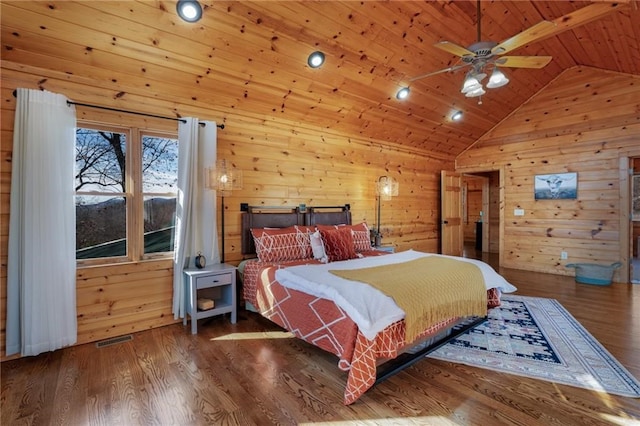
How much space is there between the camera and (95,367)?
2457 mm

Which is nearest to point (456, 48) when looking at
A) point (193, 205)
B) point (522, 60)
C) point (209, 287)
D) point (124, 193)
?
point (522, 60)

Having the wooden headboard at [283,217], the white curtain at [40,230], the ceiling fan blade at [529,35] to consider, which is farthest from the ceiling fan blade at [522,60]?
the white curtain at [40,230]

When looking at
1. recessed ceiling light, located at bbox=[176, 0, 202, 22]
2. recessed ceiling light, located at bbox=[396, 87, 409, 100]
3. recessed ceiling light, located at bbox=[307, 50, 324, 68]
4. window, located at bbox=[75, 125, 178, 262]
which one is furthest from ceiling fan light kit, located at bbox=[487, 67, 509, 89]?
window, located at bbox=[75, 125, 178, 262]

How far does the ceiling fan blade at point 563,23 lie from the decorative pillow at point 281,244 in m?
2.73

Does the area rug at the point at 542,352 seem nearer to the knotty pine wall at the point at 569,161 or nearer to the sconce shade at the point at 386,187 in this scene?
the sconce shade at the point at 386,187

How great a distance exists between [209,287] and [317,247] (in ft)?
4.19

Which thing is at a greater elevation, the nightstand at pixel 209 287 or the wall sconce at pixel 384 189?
the wall sconce at pixel 384 189

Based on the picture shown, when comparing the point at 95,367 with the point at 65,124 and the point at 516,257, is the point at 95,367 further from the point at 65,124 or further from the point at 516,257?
the point at 516,257

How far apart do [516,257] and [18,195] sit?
24.2 feet

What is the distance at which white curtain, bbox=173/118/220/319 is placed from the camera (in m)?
3.32

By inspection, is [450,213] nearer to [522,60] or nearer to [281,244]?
[522,60]

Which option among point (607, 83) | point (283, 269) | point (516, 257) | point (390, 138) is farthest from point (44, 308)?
point (607, 83)

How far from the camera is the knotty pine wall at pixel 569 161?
196 inches

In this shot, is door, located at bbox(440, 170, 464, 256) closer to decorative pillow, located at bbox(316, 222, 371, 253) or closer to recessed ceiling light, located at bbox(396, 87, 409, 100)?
recessed ceiling light, located at bbox(396, 87, 409, 100)
